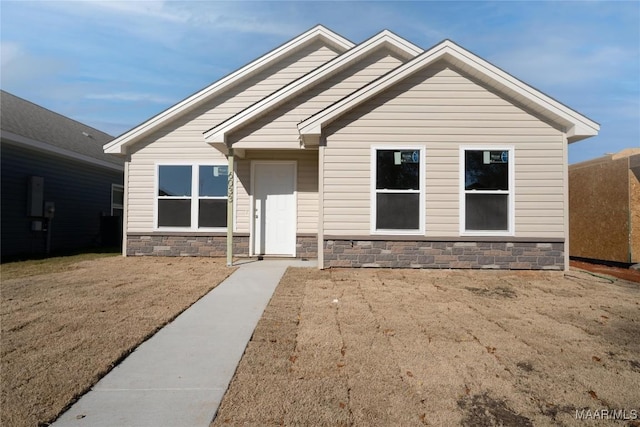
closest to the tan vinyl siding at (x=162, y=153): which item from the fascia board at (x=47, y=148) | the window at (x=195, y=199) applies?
the window at (x=195, y=199)

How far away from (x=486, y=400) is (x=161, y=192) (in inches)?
386

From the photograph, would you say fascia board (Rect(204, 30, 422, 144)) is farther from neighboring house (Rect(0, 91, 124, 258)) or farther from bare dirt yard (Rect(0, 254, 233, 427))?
neighboring house (Rect(0, 91, 124, 258))

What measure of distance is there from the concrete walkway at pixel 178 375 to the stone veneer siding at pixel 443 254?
291 cm

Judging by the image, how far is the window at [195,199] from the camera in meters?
11.0

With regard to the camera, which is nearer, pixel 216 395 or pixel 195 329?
pixel 216 395

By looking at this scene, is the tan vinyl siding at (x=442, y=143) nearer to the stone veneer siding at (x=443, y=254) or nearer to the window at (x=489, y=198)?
the window at (x=489, y=198)

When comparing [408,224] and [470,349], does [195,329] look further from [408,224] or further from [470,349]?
[408,224]

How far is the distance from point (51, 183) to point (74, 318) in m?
10.4

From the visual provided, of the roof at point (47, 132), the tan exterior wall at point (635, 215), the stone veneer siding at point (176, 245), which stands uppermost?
the roof at point (47, 132)

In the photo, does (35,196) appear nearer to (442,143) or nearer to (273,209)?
(273,209)

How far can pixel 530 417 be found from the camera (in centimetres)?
301

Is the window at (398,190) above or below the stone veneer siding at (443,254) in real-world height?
above

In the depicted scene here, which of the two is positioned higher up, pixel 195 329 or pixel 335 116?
pixel 335 116

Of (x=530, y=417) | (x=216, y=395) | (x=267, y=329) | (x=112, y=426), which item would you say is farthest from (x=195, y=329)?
(x=530, y=417)
